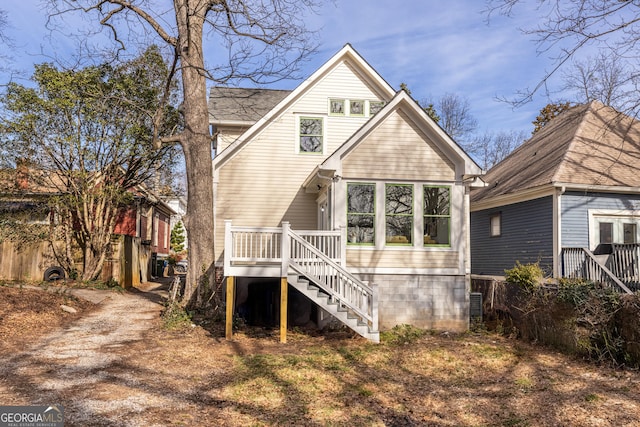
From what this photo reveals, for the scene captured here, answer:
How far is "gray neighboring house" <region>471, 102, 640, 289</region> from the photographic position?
13.3 m

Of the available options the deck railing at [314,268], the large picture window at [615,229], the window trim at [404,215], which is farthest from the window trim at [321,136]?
the large picture window at [615,229]

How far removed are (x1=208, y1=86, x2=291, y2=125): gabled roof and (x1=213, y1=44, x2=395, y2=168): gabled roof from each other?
1158 mm

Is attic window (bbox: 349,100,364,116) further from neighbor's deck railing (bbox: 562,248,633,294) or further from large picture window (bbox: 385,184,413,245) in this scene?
neighbor's deck railing (bbox: 562,248,633,294)

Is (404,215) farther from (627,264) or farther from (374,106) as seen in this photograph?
(374,106)

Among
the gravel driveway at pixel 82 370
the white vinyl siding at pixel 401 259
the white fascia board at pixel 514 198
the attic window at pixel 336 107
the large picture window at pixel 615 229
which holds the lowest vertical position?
the gravel driveway at pixel 82 370

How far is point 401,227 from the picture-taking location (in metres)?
12.6

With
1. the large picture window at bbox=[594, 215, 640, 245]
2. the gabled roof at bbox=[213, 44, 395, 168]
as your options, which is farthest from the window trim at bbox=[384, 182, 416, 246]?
the large picture window at bbox=[594, 215, 640, 245]

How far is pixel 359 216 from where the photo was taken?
12422mm

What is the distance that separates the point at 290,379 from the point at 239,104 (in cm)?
1246

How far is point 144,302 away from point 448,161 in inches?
396

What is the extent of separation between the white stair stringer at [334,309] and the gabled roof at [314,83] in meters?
5.73

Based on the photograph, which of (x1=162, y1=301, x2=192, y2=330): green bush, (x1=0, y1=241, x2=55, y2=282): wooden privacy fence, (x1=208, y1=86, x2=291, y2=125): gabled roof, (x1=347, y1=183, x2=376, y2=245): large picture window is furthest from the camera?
(x1=0, y1=241, x2=55, y2=282): wooden privacy fence

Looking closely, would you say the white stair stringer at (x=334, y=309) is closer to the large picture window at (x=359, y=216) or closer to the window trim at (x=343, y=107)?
the large picture window at (x=359, y=216)

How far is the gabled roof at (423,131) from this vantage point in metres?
12.3
